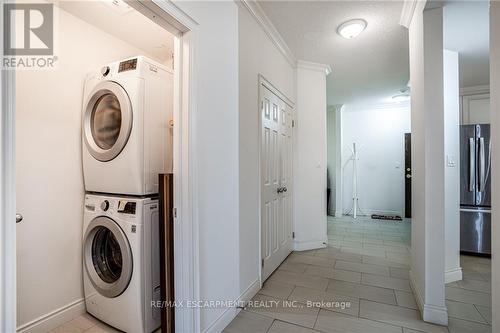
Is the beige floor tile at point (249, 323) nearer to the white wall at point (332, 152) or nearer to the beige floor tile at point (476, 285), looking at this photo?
the beige floor tile at point (476, 285)

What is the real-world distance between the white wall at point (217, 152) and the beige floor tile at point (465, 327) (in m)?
1.59

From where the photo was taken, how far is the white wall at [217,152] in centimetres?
158

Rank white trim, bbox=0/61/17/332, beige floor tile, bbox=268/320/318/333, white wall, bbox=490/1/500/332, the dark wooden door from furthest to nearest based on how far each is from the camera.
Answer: the dark wooden door
beige floor tile, bbox=268/320/318/333
white wall, bbox=490/1/500/332
white trim, bbox=0/61/17/332

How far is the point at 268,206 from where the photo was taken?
2.59m

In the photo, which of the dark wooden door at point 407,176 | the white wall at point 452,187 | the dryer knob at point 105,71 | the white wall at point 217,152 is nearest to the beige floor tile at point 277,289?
the white wall at point 217,152

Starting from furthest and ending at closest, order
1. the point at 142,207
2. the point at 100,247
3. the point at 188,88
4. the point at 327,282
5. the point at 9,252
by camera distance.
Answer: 1. the point at 327,282
2. the point at 100,247
3. the point at 142,207
4. the point at 188,88
5. the point at 9,252

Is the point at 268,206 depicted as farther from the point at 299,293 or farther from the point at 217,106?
the point at 217,106

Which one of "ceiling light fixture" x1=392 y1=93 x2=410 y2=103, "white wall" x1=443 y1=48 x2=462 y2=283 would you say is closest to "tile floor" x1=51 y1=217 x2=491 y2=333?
"white wall" x1=443 y1=48 x2=462 y2=283

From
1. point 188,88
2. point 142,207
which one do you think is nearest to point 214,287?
point 142,207

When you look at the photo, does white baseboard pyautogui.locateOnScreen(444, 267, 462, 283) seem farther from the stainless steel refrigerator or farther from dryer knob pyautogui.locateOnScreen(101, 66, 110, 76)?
dryer knob pyautogui.locateOnScreen(101, 66, 110, 76)

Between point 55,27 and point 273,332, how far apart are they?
2.72 meters

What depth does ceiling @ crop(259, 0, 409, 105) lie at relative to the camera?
218cm

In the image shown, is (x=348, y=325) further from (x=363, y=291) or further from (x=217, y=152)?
(x=217, y=152)

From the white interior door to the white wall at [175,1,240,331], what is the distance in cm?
58
